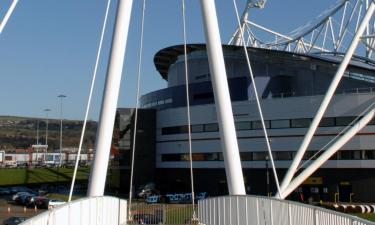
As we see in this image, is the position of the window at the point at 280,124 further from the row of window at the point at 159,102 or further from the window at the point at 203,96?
the row of window at the point at 159,102

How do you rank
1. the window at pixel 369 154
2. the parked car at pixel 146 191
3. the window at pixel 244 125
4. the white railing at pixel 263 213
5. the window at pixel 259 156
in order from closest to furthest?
the white railing at pixel 263 213 → the window at pixel 369 154 → the window at pixel 259 156 → the window at pixel 244 125 → the parked car at pixel 146 191

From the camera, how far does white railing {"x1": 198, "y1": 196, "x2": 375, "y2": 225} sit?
12.0 metres

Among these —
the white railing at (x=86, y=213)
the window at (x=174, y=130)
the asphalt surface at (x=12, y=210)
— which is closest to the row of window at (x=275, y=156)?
the window at (x=174, y=130)

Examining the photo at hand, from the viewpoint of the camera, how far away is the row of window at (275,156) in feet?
184

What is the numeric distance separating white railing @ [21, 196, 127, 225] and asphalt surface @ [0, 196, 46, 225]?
26739 millimetres

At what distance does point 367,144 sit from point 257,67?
25365mm

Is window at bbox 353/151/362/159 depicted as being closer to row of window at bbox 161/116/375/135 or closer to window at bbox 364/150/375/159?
window at bbox 364/150/375/159

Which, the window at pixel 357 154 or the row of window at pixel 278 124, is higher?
the row of window at pixel 278 124

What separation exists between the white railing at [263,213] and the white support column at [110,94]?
480 cm

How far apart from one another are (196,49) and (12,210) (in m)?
41.6

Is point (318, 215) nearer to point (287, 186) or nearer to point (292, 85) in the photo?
point (287, 186)

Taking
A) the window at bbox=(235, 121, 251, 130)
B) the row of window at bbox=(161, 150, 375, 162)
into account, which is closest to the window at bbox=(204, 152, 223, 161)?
the row of window at bbox=(161, 150, 375, 162)

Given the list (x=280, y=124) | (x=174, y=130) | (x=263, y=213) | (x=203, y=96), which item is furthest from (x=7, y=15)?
(x=203, y=96)

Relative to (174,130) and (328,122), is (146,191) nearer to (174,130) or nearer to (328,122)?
(174,130)
